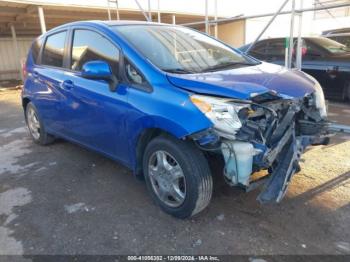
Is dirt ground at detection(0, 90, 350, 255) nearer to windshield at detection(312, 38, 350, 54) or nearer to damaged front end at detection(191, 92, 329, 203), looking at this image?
damaged front end at detection(191, 92, 329, 203)

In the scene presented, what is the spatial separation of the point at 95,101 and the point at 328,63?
5475mm

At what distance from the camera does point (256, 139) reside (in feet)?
8.64

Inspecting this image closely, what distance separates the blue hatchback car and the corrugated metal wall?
14367mm

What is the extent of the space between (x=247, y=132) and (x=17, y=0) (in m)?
9.87

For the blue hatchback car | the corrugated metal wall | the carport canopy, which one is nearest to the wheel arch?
the blue hatchback car

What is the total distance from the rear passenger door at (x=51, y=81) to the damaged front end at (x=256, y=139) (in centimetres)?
223

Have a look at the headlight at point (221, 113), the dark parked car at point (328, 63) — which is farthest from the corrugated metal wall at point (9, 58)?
the headlight at point (221, 113)

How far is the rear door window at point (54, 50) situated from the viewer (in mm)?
4215

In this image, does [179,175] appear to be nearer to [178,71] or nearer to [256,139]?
[256,139]

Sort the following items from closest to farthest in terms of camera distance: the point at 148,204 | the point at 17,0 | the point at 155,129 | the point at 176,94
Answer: the point at 176,94 → the point at 155,129 → the point at 148,204 → the point at 17,0

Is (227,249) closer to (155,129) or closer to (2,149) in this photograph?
(155,129)

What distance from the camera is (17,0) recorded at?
393 inches

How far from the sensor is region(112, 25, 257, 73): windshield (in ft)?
10.5

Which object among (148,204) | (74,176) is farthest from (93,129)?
(148,204)
